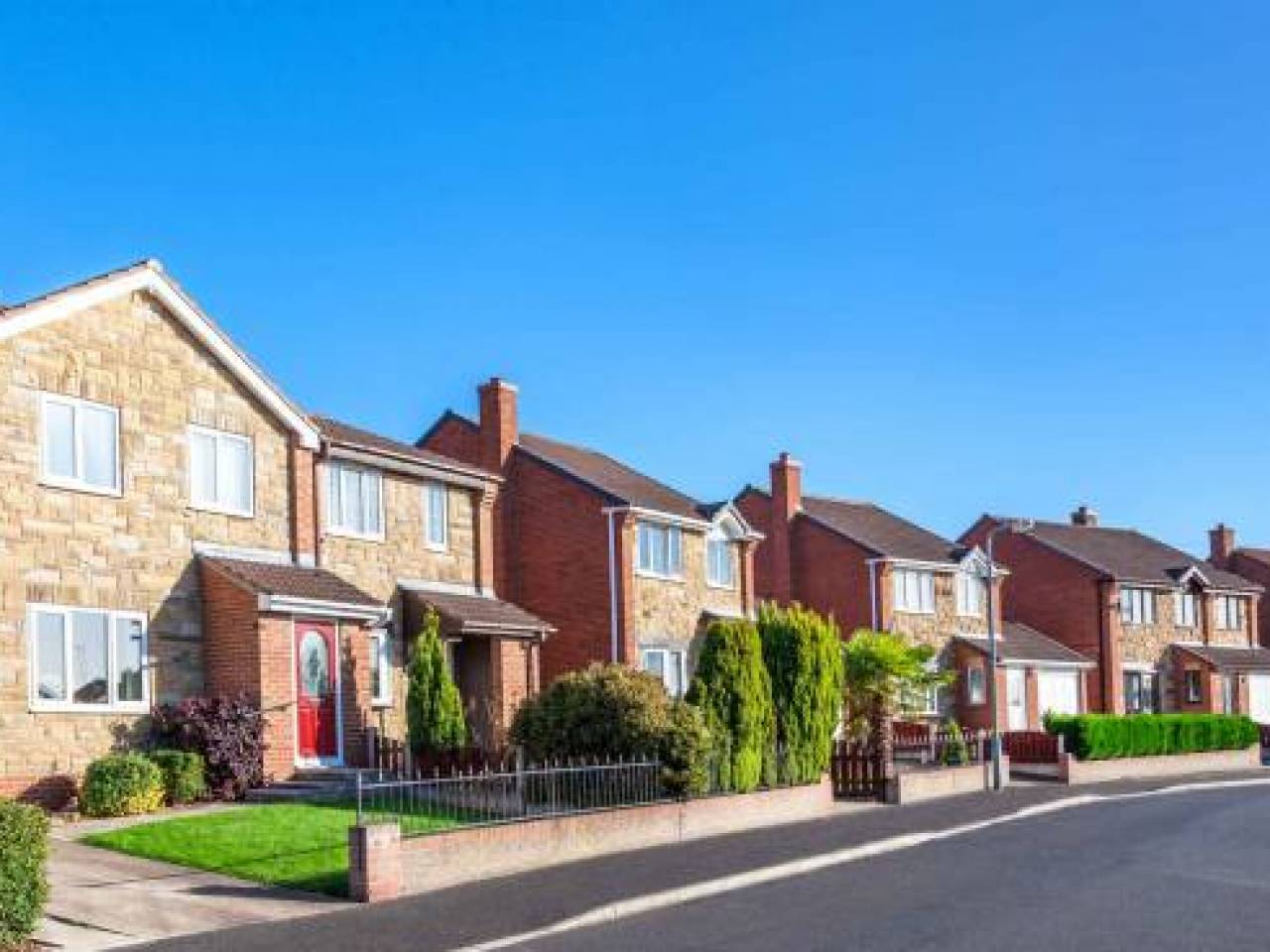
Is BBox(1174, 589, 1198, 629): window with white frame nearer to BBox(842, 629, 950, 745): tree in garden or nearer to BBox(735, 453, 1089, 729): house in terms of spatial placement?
BBox(735, 453, 1089, 729): house

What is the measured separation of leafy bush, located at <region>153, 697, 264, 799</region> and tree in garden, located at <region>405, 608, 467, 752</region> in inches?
142

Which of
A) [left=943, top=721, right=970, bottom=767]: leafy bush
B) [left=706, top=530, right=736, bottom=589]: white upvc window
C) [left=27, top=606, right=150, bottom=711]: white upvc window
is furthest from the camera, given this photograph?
[left=706, top=530, right=736, bottom=589]: white upvc window

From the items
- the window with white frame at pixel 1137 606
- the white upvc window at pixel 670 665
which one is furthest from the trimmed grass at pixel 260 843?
the window with white frame at pixel 1137 606

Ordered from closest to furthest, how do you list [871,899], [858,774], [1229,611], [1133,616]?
[871,899] → [858,774] → [1133,616] → [1229,611]

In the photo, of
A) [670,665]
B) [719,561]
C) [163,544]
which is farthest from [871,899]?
[719,561]

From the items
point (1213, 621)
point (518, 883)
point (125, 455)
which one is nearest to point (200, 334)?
point (125, 455)

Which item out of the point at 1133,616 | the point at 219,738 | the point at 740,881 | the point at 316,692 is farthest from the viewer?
the point at 1133,616

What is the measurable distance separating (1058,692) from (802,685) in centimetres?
3216

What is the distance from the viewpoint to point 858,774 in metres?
33.8

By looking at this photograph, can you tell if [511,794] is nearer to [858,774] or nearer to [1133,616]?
[858,774]

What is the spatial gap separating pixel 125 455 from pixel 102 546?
1.54 metres

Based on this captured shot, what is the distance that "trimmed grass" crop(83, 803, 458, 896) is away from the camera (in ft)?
63.3

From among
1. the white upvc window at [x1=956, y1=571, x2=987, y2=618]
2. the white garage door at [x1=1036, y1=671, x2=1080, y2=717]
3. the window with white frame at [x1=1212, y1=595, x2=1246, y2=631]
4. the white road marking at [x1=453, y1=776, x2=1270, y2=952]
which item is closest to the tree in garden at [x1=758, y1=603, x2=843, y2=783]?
the white road marking at [x1=453, y1=776, x2=1270, y2=952]

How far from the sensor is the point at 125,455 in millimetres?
25594
